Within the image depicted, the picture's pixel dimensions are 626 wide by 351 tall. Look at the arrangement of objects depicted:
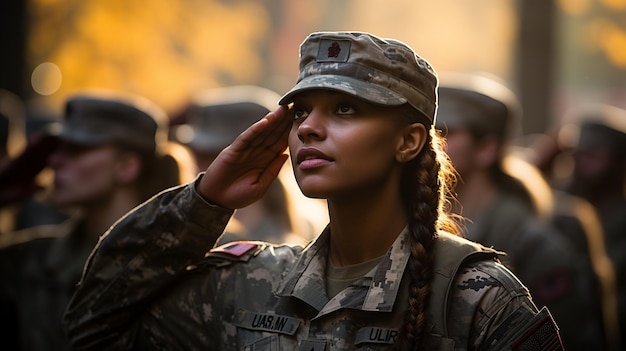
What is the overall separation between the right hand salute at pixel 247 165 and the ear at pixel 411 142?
0.44m

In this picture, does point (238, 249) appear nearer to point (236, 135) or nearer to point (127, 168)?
point (127, 168)

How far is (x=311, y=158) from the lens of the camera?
360 centimetres

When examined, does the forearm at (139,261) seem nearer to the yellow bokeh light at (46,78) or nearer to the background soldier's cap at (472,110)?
the background soldier's cap at (472,110)

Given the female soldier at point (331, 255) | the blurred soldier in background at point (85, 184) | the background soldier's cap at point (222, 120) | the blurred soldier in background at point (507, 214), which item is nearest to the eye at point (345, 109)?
the female soldier at point (331, 255)

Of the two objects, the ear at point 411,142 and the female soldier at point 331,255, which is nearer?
the female soldier at point 331,255

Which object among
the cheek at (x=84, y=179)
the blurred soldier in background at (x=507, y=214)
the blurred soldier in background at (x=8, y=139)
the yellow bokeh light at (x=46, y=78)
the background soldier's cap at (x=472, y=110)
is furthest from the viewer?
the yellow bokeh light at (x=46, y=78)

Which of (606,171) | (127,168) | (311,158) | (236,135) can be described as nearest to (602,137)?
(606,171)

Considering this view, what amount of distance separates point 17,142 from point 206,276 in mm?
7371

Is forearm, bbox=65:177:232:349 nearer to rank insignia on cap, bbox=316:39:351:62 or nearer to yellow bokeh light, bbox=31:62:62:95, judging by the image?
rank insignia on cap, bbox=316:39:351:62

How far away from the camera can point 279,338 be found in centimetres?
370

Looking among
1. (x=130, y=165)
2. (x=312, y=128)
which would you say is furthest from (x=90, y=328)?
(x=130, y=165)

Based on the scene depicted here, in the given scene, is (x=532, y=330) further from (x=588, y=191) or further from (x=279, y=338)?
(x=588, y=191)

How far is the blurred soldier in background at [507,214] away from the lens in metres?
6.73

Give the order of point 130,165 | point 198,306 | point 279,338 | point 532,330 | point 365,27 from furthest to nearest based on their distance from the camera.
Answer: point 365,27 → point 130,165 → point 198,306 → point 279,338 → point 532,330
